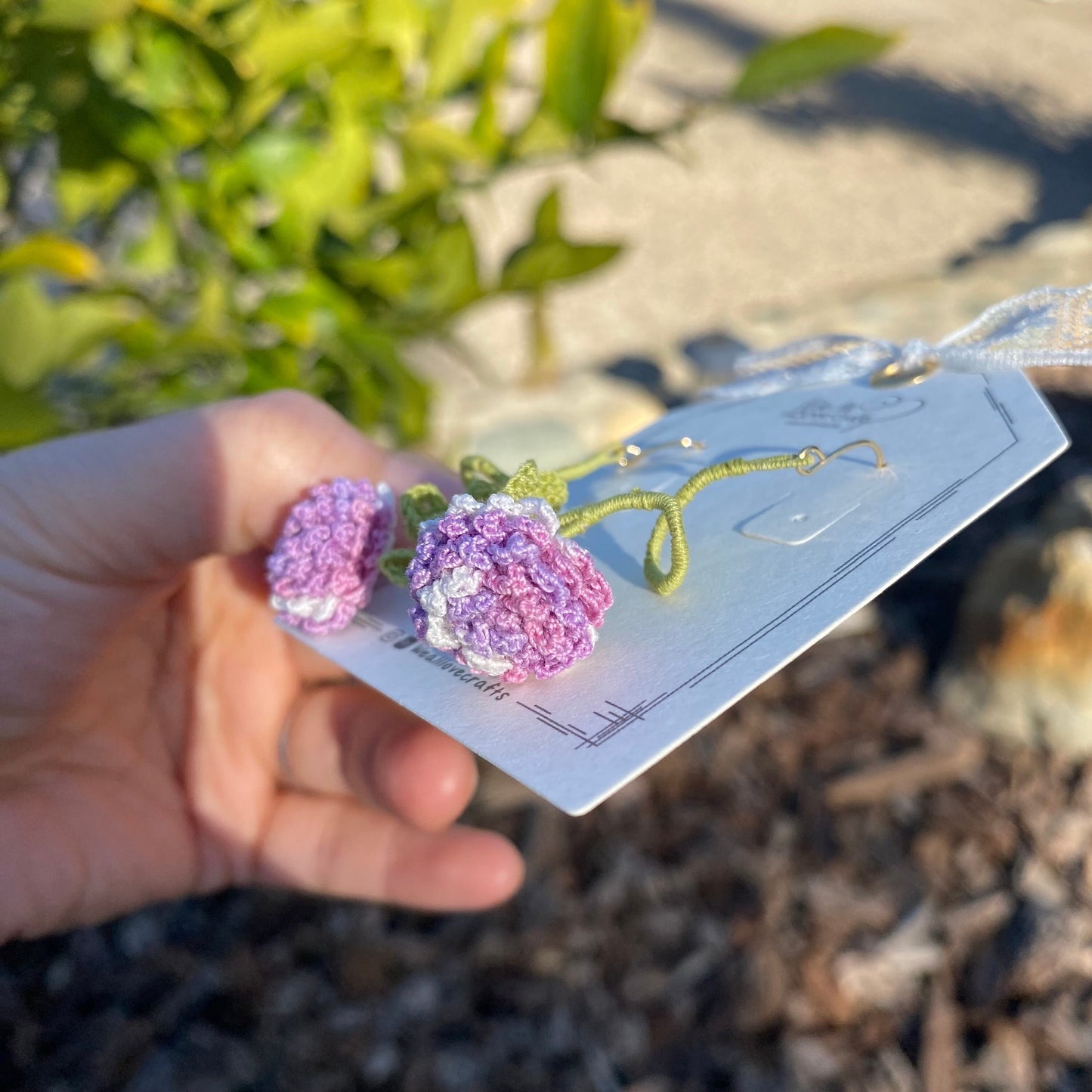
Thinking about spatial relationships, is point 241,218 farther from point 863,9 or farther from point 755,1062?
point 863,9

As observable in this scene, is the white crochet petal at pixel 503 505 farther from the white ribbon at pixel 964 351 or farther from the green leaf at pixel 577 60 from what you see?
the green leaf at pixel 577 60

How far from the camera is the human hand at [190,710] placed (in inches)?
39.8

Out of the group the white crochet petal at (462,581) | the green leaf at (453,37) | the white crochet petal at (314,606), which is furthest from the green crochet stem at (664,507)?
the green leaf at (453,37)

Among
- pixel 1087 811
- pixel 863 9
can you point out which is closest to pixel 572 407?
pixel 1087 811

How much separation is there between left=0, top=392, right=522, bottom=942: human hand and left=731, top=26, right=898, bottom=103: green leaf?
588 mm

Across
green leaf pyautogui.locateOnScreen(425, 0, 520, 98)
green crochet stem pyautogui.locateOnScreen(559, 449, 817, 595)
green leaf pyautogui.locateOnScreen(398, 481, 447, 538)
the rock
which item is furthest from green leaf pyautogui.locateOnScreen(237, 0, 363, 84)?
the rock

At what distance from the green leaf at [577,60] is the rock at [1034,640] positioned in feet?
3.00

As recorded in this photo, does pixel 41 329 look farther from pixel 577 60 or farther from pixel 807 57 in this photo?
pixel 807 57

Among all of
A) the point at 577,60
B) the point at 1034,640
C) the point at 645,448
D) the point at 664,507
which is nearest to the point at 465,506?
the point at 664,507

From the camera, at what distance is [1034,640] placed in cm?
153

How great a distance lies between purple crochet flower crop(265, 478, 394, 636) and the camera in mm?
874

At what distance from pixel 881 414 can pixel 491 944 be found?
2.97 feet

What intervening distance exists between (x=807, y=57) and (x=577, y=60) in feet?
0.83

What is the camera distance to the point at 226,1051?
4.24 ft
